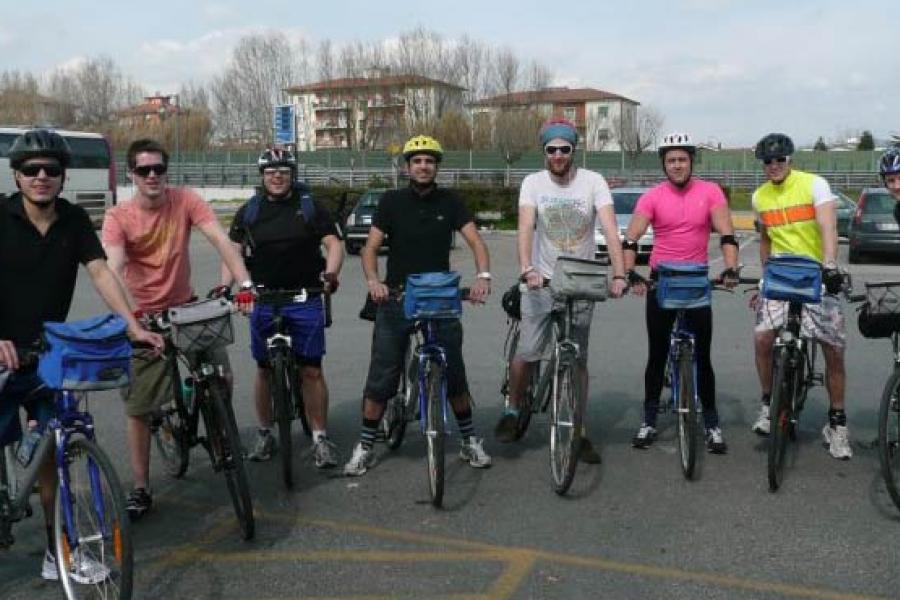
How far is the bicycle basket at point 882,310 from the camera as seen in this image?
553cm

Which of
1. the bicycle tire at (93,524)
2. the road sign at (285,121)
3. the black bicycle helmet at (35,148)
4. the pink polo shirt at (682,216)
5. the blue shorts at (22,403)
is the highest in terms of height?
the road sign at (285,121)

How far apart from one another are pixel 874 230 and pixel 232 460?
18.4 metres

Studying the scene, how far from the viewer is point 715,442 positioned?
20.9 feet

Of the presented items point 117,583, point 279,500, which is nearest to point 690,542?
point 279,500

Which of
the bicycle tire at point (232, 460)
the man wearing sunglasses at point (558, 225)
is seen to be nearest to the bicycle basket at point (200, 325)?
the bicycle tire at point (232, 460)

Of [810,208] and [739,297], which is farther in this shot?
[739,297]

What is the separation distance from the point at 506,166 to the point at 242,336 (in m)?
48.2

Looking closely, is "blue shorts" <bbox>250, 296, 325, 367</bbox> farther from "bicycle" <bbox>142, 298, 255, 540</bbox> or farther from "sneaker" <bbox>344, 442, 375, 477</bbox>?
"bicycle" <bbox>142, 298, 255, 540</bbox>

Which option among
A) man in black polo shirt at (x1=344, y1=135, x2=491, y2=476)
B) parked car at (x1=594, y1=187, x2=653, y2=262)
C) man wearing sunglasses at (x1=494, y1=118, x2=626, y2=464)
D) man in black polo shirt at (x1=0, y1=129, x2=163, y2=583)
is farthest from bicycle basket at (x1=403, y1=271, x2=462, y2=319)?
parked car at (x1=594, y1=187, x2=653, y2=262)

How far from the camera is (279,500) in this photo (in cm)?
559

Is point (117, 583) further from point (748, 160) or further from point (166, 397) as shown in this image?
point (748, 160)

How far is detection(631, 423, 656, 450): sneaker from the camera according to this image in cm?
654

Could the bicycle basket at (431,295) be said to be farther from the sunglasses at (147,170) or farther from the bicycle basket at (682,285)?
the sunglasses at (147,170)

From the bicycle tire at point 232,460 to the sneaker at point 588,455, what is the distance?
86.2 inches
